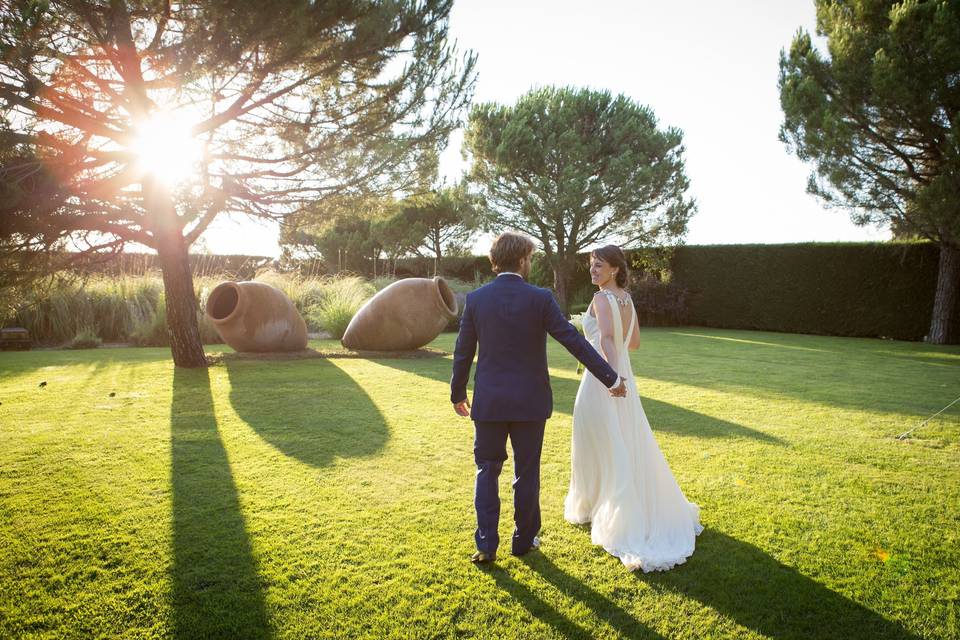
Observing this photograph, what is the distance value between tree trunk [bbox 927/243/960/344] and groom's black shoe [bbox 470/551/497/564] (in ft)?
50.7

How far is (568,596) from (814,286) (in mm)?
16933

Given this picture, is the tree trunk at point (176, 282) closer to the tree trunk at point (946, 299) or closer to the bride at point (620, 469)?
the bride at point (620, 469)

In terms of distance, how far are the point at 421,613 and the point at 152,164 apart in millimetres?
7706

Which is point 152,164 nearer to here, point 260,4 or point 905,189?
point 260,4

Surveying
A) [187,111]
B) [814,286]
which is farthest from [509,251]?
[814,286]

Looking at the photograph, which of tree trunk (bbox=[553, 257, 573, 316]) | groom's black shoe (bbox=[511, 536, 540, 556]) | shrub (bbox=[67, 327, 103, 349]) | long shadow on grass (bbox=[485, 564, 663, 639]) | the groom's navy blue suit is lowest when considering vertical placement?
long shadow on grass (bbox=[485, 564, 663, 639])

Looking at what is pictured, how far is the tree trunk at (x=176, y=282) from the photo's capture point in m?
8.28

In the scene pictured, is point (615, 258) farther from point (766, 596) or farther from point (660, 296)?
point (660, 296)

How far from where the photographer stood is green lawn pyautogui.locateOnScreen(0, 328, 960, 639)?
235cm

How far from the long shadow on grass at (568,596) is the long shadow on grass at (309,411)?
2062 mm

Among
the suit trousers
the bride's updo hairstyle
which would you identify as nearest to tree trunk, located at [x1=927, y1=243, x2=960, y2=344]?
the bride's updo hairstyle

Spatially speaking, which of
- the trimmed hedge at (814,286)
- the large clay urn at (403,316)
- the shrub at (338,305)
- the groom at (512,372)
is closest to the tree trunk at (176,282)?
the large clay urn at (403,316)

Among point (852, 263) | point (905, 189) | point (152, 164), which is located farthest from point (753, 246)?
point (152, 164)

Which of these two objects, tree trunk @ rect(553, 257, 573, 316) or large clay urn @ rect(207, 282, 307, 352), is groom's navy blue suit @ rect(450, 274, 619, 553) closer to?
large clay urn @ rect(207, 282, 307, 352)
